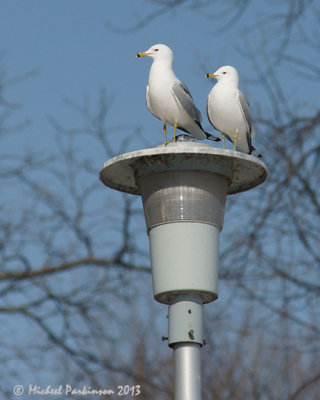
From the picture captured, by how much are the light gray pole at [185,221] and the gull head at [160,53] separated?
1077 mm

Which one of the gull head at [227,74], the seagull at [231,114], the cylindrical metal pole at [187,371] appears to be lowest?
the cylindrical metal pole at [187,371]

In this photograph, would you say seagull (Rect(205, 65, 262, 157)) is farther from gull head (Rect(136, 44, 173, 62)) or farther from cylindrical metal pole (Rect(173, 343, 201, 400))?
cylindrical metal pole (Rect(173, 343, 201, 400))

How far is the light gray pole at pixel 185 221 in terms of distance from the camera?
3920 mm

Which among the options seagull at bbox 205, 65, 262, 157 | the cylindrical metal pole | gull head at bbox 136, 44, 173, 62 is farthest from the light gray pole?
gull head at bbox 136, 44, 173, 62

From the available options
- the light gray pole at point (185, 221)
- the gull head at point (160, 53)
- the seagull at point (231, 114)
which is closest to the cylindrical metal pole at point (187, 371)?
the light gray pole at point (185, 221)

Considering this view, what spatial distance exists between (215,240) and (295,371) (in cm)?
1172

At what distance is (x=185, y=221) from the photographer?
4031 millimetres

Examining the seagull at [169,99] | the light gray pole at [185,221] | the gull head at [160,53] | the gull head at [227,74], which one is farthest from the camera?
the gull head at [227,74]

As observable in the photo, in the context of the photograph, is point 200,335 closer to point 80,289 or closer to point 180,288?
point 180,288

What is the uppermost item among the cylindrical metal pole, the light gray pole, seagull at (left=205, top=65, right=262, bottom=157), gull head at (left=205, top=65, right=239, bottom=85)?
gull head at (left=205, top=65, right=239, bottom=85)

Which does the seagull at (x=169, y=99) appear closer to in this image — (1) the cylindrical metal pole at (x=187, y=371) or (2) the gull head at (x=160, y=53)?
(2) the gull head at (x=160, y=53)

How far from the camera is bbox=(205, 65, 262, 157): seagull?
5.00m

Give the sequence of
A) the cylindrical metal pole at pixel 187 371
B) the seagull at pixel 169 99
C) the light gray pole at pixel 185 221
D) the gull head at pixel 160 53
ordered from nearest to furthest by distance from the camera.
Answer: the cylindrical metal pole at pixel 187 371 < the light gray pole at pixel 185 221 < the seagull at pixel 169 99 < the gull head at pixel 160 53

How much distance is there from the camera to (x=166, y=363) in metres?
14.5
